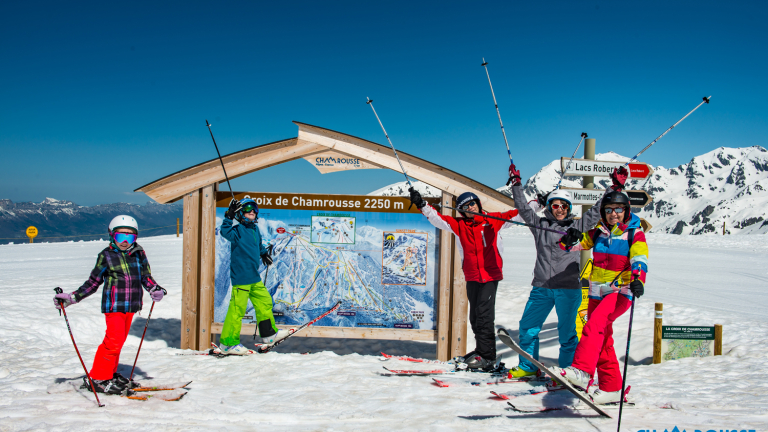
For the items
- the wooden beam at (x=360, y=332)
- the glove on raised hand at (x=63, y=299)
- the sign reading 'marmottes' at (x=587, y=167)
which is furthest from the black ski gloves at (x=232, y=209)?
the sign reading 'marmottes' at (x=587, y=167)

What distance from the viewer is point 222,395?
3852 millimetres

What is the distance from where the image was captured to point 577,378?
3355 mm

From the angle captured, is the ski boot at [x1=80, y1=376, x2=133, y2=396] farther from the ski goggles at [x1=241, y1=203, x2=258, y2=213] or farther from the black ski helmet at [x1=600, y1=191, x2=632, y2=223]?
the black ski helmet at [x1=600, y1=191, x2=632, y2=223]

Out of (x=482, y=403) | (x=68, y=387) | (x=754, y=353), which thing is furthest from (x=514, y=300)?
(x=68, y=387)

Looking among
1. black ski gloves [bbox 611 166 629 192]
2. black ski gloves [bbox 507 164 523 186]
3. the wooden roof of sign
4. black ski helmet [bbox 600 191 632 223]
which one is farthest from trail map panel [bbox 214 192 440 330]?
black ski helmet [bbox 600 191 632 223]

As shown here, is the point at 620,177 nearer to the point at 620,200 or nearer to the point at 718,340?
the point at 620,200

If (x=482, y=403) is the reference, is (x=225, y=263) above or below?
above

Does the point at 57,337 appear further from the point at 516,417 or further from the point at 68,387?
the point at 516,417

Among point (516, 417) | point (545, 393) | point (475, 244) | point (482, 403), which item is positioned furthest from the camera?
point (475, 244)

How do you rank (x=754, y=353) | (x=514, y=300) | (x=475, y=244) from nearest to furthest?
(x=475, y=244) < (x=754, y=353) < (x=514, y=300)

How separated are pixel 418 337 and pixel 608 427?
279 cm

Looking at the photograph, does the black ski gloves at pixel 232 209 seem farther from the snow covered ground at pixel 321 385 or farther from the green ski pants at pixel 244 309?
the snow covered ground at pixel 321 385

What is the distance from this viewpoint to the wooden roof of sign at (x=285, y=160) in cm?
→ 548

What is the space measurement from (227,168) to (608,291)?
471cm
